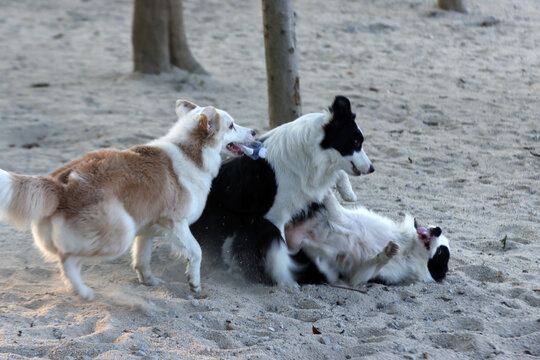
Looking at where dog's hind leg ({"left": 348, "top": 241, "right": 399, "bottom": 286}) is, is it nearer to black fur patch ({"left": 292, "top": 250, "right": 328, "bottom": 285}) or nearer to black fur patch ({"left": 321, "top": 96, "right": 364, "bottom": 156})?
black fur patch ({"left": 292, "top": 250, "right": 328, "bottom": 285})

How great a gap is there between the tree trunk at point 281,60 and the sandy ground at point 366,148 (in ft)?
3.66

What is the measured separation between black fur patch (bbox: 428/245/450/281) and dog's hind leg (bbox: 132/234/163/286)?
1977 mm

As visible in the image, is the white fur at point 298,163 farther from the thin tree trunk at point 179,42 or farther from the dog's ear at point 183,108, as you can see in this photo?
the thin tree trunk at point 179,42

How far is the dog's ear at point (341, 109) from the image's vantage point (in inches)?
174

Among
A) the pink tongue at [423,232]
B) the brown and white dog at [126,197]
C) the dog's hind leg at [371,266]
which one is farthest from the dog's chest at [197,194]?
the pink tongue at [423,232]

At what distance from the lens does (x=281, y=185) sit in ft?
15.0

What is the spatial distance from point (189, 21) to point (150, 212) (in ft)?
30.8

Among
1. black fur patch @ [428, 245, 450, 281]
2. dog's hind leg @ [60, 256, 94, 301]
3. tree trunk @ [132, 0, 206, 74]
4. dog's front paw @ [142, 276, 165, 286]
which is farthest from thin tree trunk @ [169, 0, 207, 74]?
dog's hind leg @ [60, 256, 94, 301]

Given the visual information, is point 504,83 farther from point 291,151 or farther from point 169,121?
point 291,151

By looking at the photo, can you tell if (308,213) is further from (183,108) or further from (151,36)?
(151,36)

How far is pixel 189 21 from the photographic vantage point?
501 inches

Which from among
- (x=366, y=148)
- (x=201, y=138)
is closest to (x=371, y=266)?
(x=201, y=138)

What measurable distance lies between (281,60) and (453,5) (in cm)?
814

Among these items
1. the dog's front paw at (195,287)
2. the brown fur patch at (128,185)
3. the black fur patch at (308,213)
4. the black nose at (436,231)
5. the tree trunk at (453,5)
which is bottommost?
the dog's front paw at (195,287)
